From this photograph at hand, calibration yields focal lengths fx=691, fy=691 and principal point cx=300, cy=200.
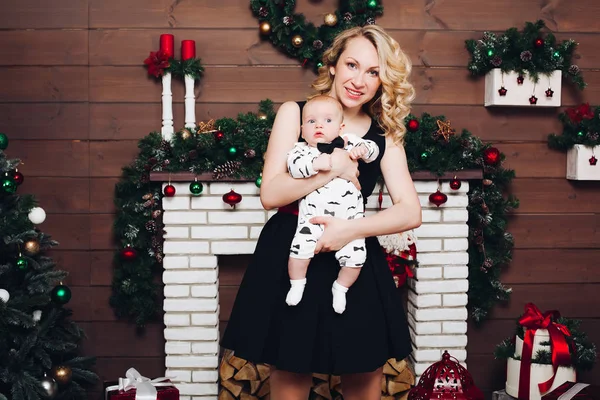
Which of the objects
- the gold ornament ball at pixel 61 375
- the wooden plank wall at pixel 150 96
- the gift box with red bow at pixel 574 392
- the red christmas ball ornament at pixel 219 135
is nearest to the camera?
the gift box with red bow at pixel 574 392

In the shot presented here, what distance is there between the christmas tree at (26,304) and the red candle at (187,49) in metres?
0.88

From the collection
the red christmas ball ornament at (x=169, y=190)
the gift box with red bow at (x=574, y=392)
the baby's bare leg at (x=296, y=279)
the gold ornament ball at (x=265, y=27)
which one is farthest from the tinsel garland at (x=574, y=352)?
the gold ornament ball at (x=265, y=27)

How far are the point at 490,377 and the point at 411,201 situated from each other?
1.74 m

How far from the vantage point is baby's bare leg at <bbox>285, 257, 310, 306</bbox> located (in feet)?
6.63

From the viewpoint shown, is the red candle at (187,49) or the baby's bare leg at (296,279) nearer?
the baby's bare leg at (296,279)

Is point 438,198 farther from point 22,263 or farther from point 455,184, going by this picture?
point 22,263

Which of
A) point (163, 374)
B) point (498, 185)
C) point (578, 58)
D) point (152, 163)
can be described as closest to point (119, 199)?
point (152, 163)

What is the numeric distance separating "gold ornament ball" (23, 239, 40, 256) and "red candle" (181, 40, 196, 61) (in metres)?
1.07

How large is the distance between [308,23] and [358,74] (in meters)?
1.16

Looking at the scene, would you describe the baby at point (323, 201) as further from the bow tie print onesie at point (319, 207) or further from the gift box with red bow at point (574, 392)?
the gift box with red bow at point (574, 392)

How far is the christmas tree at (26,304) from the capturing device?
266 centimetres

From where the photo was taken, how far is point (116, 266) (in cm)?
334

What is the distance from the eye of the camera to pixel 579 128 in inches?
129

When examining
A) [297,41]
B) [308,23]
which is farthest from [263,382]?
[308,23]
